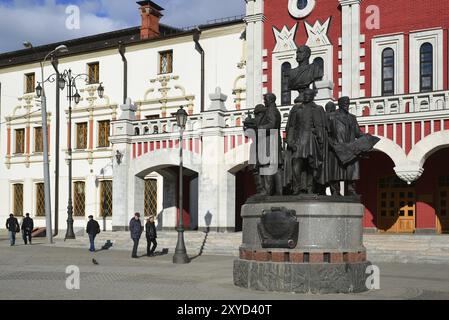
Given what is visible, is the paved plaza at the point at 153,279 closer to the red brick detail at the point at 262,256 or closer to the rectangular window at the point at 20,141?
the red brick detail at the point at 262,256

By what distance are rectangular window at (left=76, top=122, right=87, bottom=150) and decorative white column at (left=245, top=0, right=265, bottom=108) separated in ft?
36.7

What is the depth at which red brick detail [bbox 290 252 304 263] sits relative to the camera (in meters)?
11.4

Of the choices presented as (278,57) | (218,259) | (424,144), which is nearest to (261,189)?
(218,259)

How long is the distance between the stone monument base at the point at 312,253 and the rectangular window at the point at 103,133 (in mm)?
23775

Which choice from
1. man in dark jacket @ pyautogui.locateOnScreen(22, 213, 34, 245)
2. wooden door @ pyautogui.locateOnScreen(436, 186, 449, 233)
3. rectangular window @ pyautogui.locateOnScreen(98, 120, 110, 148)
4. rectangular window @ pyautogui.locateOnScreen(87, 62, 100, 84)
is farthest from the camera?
rectangular window @ pyautogui.locateOnScreen(87, 62, 100, 84)

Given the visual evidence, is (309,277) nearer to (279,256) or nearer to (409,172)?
(279,256)

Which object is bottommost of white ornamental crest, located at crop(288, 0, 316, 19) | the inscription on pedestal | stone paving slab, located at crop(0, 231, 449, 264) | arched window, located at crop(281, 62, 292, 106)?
stone paving slab, located at crop(0, 231, 449, 264)

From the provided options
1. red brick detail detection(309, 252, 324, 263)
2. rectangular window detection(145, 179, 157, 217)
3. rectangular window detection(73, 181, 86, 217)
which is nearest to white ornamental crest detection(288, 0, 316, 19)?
rectangular window detection(145, 179, 157, 217)

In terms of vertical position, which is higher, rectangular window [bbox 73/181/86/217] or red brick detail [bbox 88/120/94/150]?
red brick detail [bbox 88/120/94/150]

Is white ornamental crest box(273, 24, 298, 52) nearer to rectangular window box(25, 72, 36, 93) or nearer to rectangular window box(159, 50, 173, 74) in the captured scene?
rectangular window box(159, 50, 173, 74)

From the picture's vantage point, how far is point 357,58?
86.3ft

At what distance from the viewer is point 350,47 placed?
26422 millimetres

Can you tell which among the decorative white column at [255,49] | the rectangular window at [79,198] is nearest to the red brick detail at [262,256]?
the decorative white column at [255,49]

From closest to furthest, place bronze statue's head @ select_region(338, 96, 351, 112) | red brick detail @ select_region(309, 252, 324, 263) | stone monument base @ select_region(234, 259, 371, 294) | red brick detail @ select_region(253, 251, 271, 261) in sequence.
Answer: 1. stone monument base @ select_region(234, 259, 371, 294)
2. red brick detail @ select_region(309, 252, 324, 263)
3. red brick detail @ select_region(253, 251, 271, 261)
4. bronze statue's head @ select_region(338, 96, 351, 112)
